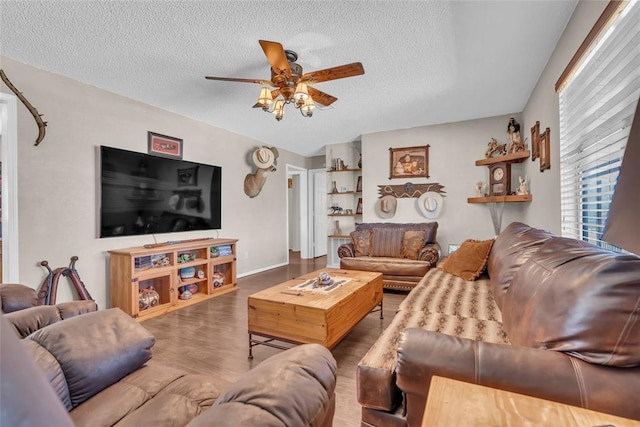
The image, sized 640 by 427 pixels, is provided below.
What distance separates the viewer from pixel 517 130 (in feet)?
12.4

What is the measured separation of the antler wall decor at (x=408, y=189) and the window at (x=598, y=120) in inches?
95.2

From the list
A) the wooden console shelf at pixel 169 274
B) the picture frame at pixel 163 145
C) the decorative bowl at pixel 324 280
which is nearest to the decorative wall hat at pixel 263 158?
the picture frame at pixel 163 145

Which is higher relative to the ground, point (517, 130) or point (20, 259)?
point (517, 130)

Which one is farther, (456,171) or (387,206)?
(387,206)

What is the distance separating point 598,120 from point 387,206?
3.33m

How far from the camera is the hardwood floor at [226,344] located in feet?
6.00

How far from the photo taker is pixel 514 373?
34.9 inches

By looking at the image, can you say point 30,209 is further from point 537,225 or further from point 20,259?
point 537,225

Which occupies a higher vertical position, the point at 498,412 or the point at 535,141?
the point at 535,141

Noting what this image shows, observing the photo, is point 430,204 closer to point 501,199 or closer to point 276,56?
point 501,199

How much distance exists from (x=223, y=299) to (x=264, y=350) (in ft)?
5.15

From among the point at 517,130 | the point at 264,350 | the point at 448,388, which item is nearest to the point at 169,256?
the point at 264,350

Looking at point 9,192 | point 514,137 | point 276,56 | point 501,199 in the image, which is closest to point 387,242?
point 501,199

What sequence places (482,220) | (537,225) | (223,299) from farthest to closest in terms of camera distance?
(482,220) < (223,299) < (537,225)
